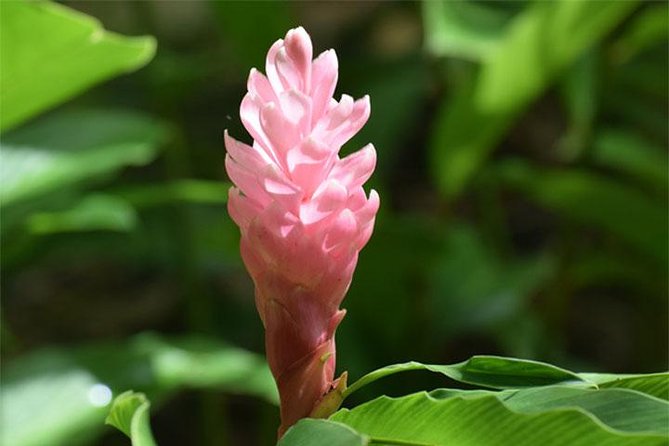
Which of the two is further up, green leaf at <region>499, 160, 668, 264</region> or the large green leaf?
green leaf at <region>499, 160, 668, 264</region>

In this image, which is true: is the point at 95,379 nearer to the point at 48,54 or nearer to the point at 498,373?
the point at 48,54

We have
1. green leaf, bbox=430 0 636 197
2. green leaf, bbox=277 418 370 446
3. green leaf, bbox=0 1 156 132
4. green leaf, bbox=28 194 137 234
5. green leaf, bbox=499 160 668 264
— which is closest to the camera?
green leaf, bbox=277 418 370 446

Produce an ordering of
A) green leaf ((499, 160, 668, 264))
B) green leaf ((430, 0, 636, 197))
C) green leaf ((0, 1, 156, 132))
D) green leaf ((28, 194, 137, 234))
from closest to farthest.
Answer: green leaf ((0, 1, 156, 132)), green leaf ((28, 194, 137, 234)), green leaf ((430, 0, 636, 197)), green leaf ((499, 160, 668, 264))

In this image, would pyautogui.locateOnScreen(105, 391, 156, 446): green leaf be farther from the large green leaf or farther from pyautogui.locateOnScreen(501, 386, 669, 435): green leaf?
the large green leaf

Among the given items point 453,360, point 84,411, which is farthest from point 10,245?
point 453,360

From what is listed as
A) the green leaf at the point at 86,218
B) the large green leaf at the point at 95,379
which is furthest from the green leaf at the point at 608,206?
the green leaf at the point at 86,218

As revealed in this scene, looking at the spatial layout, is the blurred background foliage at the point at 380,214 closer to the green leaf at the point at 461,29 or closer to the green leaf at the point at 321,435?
the green leaf at the point at 461,29

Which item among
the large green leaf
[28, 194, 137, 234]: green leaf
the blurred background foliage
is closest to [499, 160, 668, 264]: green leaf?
the blurred background foliage
